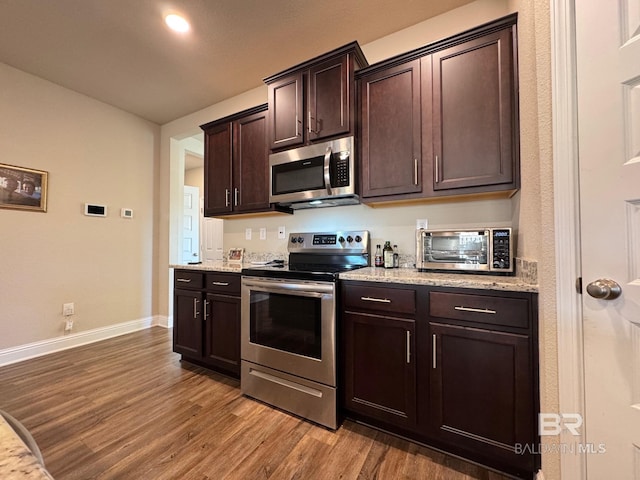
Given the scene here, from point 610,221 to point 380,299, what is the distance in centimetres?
100

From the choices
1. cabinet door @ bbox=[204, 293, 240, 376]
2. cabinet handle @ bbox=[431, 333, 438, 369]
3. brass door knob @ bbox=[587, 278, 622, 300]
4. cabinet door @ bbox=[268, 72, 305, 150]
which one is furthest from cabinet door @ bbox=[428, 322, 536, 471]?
cabinet door @ bbox=[268, 72, 305, 150]

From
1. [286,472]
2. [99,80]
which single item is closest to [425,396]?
[286,472]

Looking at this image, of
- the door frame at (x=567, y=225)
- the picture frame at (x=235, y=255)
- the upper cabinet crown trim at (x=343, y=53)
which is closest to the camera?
the door frame at (x=567, y=225)

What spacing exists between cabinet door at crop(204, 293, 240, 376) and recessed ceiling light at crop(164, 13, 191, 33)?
84.8 inches

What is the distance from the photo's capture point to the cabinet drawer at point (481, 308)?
4.12 ft

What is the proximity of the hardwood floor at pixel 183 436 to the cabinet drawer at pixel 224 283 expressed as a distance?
29.4 inches

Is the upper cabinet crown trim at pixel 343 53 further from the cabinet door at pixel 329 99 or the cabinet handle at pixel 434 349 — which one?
the cabinet handle at pixel 434 349

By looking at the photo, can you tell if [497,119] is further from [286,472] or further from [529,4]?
[286,472]

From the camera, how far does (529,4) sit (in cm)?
131

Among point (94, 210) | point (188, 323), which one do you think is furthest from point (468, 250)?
point (94, 210)

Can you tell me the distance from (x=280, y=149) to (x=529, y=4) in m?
1.68

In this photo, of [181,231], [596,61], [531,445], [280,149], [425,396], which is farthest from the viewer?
[181,231]

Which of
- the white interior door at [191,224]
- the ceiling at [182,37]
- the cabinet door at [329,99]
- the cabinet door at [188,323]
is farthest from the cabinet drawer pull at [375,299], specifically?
the white interior door at [191,224]

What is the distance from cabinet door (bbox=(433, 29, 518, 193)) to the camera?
60.5 inches
